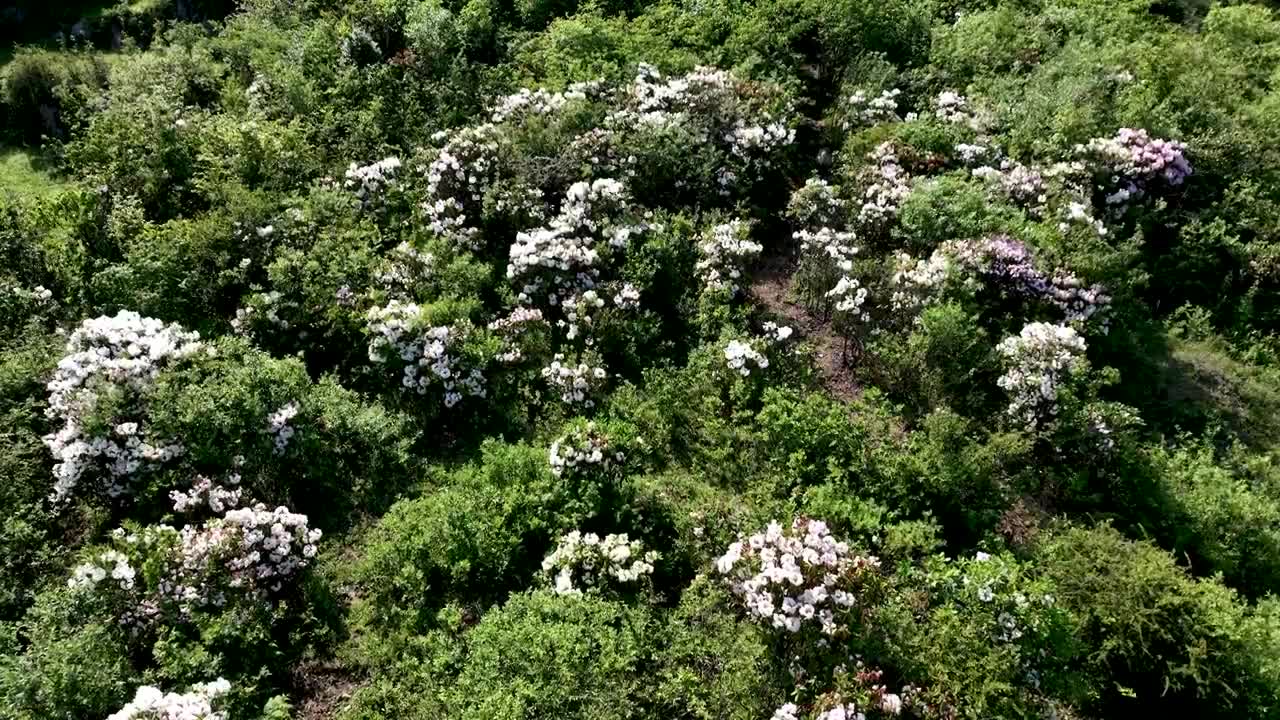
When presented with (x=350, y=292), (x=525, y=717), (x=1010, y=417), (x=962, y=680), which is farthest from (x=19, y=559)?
(x=1010, y=417)

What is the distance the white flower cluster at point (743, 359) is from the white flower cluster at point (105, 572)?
8081 mm

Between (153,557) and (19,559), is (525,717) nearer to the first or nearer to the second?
(153,557)

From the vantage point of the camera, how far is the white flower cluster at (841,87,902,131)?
1677 centimetres

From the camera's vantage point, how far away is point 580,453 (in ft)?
38.1

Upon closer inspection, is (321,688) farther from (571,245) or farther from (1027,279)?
(1027,279)

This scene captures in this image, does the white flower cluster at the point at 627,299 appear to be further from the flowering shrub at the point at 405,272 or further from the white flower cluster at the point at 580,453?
the flowering shrub at the point at 405,272

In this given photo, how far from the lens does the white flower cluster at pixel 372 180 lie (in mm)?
15602

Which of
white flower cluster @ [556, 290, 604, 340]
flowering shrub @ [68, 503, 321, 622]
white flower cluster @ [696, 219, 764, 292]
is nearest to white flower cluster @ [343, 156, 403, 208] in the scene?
white flower cluster @ [556, 290, 604, 340]

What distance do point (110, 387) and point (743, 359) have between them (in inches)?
342

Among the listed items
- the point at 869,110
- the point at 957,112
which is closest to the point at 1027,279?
the point at 957,112

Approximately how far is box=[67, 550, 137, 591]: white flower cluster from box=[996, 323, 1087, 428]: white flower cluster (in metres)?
11.5

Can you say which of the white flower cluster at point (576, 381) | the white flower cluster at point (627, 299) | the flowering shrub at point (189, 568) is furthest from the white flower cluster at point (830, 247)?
the flowering shrub at point (189, 568)

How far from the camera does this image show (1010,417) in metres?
12.3

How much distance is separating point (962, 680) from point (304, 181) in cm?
1340
